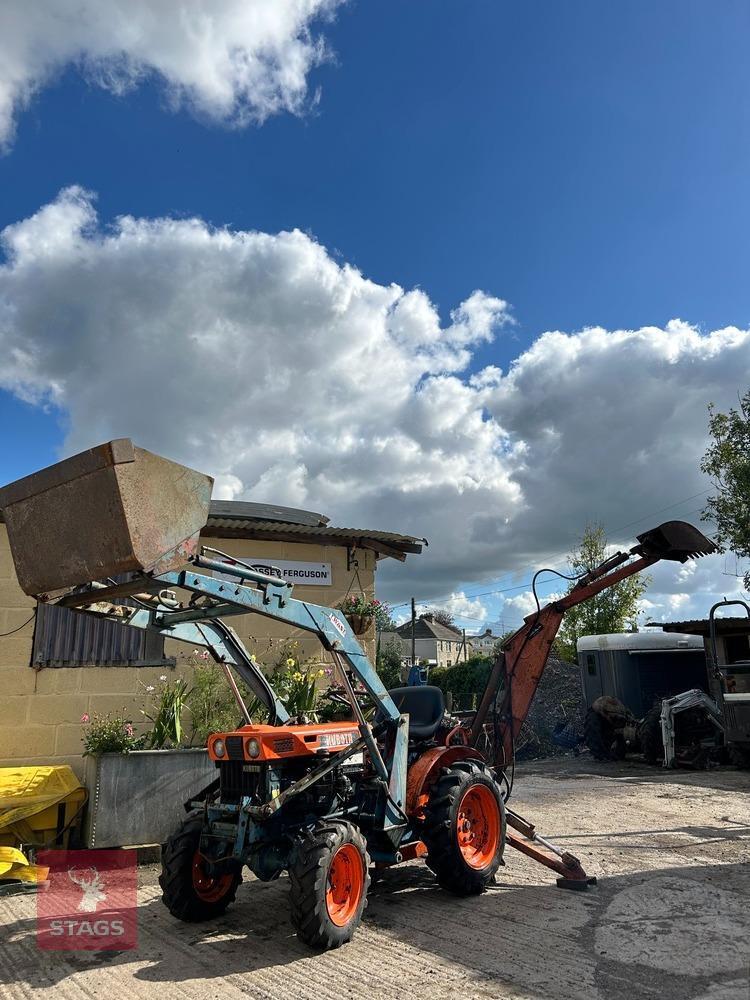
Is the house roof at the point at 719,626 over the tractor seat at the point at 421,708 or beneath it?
over

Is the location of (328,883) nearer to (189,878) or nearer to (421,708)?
(189,878)

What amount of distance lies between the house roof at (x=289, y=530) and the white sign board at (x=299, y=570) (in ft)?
1.00

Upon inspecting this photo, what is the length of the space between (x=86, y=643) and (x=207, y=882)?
4371 millimetres

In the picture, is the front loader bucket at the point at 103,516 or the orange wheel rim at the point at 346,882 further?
the orange wheel rim at the point at 346,882

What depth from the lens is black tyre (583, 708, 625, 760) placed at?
14.5 meters

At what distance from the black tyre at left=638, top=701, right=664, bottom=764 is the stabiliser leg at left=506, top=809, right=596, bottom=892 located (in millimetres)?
8342

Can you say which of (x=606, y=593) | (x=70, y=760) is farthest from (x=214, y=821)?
(x=606, y=593)

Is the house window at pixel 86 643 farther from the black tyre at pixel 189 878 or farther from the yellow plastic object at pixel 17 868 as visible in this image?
the black tyre at pixel 189 878

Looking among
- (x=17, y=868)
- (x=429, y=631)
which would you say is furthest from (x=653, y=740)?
(x=429, y=631)

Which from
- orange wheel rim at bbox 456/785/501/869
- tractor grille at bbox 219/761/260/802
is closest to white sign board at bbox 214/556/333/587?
orange wheel rim at bbox 456/785/501/869

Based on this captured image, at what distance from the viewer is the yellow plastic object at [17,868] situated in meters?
6.01

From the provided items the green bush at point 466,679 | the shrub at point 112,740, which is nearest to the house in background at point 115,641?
the shrub at point 112,740

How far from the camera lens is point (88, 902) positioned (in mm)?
5699

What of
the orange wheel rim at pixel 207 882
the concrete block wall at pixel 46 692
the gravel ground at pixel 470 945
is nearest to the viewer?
the gravel ground at pixel 470 945
